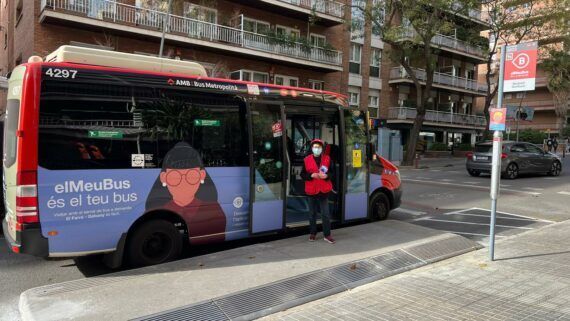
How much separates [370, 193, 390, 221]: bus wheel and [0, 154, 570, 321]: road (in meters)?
1.06

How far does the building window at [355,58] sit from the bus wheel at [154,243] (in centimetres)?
2731

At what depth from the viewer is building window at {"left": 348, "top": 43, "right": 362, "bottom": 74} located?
104 ft

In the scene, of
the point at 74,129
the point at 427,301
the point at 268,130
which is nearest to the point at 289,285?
the point at 427,301

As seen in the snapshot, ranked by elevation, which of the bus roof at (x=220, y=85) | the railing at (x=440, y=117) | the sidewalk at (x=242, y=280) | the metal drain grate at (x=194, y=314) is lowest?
the metal drain grate at (x=194, y=314)

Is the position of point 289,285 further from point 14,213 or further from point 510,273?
point 14,213

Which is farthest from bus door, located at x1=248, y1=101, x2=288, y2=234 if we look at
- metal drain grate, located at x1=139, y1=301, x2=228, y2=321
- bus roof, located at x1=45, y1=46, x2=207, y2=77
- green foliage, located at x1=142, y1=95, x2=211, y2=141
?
metal drain grate, located at x1=139, y1=301, x2=228, y2=321

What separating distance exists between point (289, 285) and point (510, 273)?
9.11 feet

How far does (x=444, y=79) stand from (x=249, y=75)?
19886mm

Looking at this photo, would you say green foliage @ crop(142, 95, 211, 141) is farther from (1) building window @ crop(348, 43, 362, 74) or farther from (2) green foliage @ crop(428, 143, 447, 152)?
(2) green foliage @ crop(428, 143, 447, 152)

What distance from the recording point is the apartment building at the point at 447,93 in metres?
34.4

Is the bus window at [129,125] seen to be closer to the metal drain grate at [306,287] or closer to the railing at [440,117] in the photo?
the metal drain grate at [306,287]

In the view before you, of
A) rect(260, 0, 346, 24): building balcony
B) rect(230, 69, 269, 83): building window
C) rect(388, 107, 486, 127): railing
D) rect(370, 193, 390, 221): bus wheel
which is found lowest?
rect(370, 193, 390, 221): bus wheel

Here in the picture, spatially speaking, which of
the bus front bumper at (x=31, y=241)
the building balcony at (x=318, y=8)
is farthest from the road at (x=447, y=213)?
the building balcony at (x=318, y=8)

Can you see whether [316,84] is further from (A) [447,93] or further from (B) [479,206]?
(B) [479,206]
